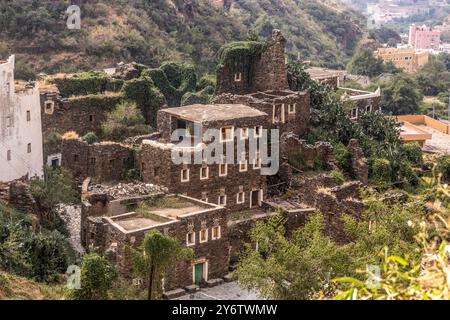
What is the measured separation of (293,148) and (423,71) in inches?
3242

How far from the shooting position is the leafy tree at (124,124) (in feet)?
145

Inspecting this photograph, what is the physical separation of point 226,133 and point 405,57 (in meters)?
104

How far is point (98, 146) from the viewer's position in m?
39.8

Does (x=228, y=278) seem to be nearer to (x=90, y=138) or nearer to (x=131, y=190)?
(x=131, y=190)

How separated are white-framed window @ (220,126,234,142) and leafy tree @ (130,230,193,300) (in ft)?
30.3

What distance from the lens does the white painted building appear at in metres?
37.4

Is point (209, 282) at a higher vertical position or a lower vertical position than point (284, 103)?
lower

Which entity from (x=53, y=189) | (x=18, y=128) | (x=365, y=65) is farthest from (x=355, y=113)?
(x=365, y=65)

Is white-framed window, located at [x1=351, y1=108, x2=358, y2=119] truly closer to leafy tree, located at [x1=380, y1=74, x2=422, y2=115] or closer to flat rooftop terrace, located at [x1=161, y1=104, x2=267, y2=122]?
flat rooftop terrace, located at [x1=161, y1=104, x2=267, y2=122]

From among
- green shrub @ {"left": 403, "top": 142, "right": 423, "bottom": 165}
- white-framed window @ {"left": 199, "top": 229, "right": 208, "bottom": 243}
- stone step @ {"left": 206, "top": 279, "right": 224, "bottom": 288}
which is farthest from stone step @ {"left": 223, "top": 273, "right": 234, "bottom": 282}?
green shrub @ {"left": 403, "top": 142, "right": 423, "bottom": 165}
